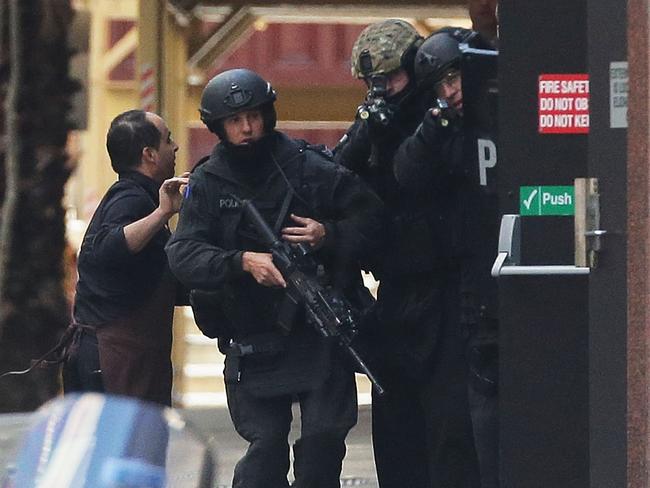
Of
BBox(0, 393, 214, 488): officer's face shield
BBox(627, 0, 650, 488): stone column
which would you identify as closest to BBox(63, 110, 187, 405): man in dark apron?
BBox(627, 0, 650, 488): stone column

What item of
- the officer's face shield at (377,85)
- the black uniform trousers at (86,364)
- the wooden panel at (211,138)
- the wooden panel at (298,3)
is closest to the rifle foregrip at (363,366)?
the officer's face shield at (377,85)

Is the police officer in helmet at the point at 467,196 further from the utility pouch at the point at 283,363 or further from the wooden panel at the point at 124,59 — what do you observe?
the wooden panel at the point at 124,59

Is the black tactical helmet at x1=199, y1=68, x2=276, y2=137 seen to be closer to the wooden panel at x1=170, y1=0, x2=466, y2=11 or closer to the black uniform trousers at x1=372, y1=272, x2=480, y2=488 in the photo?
the black uniform trousers at x1=372, y1=272, x2=480, y2=488

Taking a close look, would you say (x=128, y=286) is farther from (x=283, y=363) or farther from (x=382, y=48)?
(x=382, y=48)

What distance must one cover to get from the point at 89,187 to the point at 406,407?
10.1m

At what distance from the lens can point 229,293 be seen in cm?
670

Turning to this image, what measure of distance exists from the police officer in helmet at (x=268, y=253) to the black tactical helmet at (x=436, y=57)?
1.47 ft

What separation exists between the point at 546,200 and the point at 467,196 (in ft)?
2.08

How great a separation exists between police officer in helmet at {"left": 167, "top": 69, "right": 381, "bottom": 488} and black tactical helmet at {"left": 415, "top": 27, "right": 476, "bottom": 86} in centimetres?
45

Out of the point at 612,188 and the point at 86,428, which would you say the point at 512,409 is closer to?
the point at 612,188

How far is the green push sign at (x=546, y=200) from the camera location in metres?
6.01

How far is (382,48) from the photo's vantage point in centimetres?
665

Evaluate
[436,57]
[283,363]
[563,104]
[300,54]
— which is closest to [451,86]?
[436,57]

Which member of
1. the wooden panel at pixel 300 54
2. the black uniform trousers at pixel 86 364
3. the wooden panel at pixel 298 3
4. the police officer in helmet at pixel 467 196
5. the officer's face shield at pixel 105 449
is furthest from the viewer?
the wooden panel at pixel 300 54
